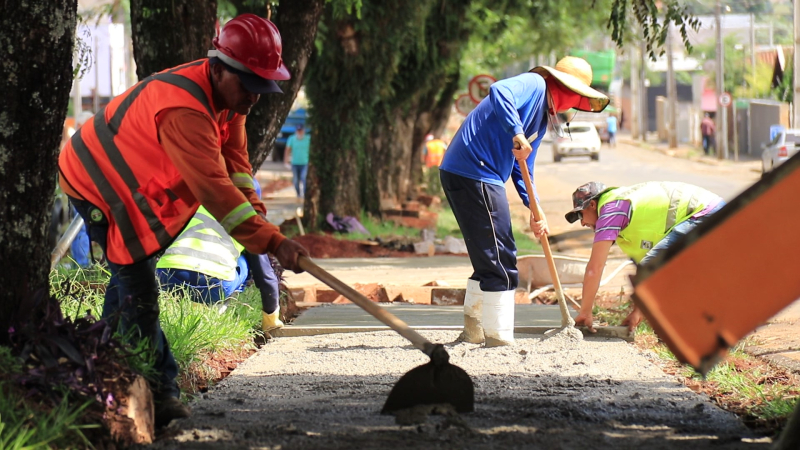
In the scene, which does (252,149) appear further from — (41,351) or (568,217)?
(41,351)

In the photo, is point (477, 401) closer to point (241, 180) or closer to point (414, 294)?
point (241, 180)

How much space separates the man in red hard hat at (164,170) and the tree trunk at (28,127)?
9.8 inches

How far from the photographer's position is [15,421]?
3.76 meters

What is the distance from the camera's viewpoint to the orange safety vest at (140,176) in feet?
14.9

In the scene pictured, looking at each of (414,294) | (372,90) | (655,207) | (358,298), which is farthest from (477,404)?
(372,90)

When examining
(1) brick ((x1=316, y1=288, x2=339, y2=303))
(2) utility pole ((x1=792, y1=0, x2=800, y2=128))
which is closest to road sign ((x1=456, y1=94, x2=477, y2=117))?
(2) utility pole ((x1=792, y1=0, x2=800, y2=128))

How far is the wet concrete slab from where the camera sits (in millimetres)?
7555

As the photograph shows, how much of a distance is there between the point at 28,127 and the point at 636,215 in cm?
416

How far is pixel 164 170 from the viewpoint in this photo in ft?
15.0

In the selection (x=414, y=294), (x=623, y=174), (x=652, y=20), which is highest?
(x=652, y=20)

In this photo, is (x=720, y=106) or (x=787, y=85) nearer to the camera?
(x=787, y=85)

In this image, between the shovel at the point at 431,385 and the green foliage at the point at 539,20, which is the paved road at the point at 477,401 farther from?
the green foliage at the point at 539,20

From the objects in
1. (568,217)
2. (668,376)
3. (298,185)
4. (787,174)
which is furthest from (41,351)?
(298,185)

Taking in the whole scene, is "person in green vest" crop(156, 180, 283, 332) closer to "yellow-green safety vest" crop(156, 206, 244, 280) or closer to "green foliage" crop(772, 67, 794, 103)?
"yellow-green safety vest" crop(156, 206, 244, 280)
